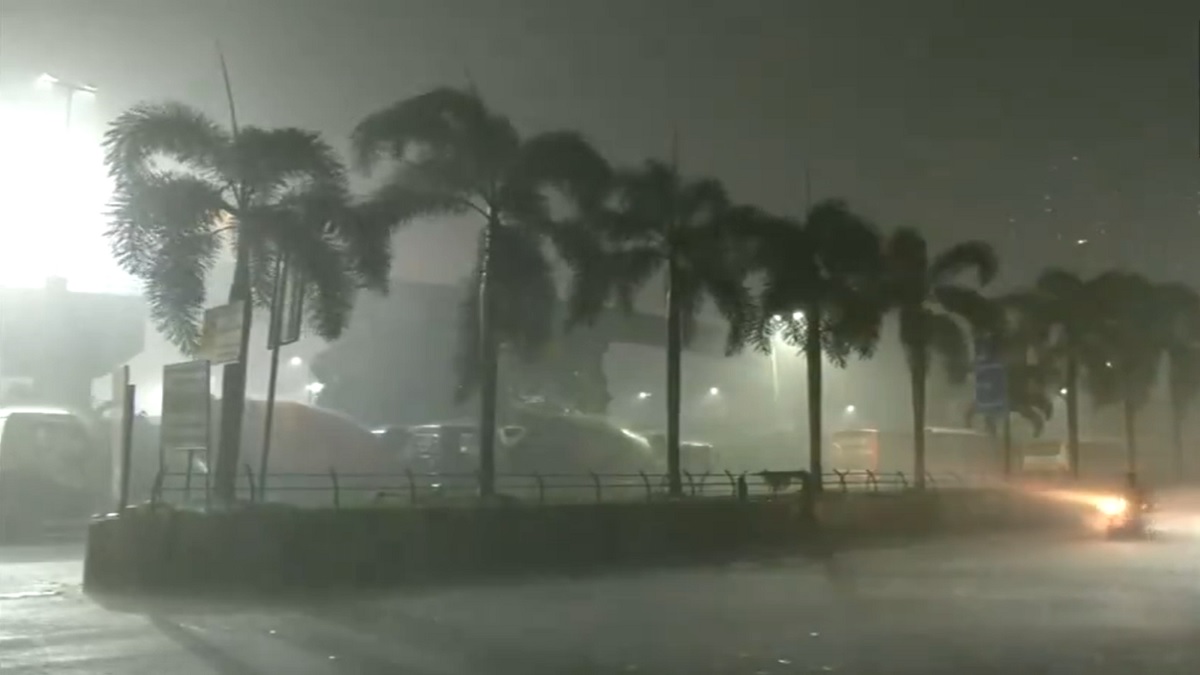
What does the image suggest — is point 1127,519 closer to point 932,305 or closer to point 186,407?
point 932,305

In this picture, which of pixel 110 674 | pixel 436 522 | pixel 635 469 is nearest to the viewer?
pixel 110 674

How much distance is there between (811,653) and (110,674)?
572 centimetres

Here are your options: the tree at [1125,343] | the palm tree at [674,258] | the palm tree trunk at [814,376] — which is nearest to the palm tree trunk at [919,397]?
the palm tree trunk at [814,376]

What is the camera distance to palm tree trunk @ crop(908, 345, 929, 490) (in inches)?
1367

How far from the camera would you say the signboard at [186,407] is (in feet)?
61.0

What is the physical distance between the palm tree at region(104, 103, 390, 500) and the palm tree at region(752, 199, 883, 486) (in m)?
11.8

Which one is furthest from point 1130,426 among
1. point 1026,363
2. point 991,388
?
point 991,388

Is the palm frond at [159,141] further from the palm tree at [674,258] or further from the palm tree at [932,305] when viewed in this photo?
the palm tree at [932,305]

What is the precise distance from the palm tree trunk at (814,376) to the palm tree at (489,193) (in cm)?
846

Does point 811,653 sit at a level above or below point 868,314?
below

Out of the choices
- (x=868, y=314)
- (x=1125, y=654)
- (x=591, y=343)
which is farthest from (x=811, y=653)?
(x=591, y=343)

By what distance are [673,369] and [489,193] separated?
6386 millimetres

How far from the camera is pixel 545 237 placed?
24062mm

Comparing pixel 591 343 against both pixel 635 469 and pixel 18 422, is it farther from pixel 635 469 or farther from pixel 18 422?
pixel 18 422
